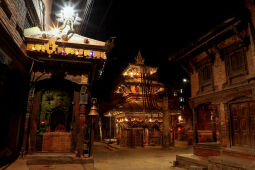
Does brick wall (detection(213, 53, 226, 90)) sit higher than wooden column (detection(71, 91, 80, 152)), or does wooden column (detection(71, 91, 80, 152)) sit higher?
brick wall (detection(213, 53, 226, 90))

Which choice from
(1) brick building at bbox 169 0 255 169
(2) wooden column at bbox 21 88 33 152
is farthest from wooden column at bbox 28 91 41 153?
(1) brick building at bbox 169 0 255 169

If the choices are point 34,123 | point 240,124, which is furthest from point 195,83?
point 34,123

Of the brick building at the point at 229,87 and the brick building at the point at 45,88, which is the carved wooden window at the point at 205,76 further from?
the brick building at the point at 45,88

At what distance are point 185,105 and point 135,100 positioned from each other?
20.3 metres

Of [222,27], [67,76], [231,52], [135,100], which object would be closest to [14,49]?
[67,76]

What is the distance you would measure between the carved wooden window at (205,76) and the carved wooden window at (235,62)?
1.69 meters

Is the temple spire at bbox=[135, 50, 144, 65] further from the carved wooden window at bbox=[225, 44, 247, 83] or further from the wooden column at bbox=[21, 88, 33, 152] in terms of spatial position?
the wooden column at bbox=[21, 88, 33, 152]

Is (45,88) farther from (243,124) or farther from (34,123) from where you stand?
(243,124)

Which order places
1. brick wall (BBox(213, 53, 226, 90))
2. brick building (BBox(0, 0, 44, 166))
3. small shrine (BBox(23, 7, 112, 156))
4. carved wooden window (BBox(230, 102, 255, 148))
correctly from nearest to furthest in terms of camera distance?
brick building (BBox(0, 0, 44, 166)) < small shrine (BBox(23, 7, 112, 156)) < carved wooden window (BBox(230, 102, 255, 148)) < brick wall (BBox(213, 53, 226, 90))

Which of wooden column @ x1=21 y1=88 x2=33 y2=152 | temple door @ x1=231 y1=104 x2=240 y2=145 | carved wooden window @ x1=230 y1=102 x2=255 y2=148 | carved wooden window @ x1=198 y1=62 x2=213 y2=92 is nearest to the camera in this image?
wooden column @ x1=21 y1=88 x2=33 y2=152

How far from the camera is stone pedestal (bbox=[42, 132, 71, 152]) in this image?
11.0m

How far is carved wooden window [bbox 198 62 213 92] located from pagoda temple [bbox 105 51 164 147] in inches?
327

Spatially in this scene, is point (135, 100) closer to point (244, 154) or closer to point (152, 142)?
point (152, 142)

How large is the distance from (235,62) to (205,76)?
3025mm
